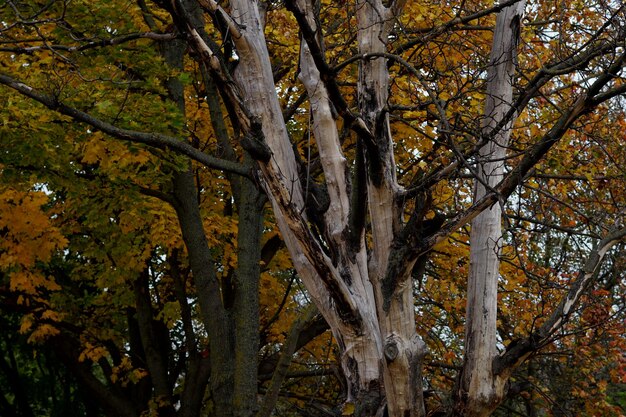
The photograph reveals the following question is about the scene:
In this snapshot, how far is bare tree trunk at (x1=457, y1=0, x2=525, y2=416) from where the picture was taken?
5.97 meters

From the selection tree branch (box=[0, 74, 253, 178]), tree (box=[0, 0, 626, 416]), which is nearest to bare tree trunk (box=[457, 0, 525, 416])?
tree (box=[0, 0, 626, 416])

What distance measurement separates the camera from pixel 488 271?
6074 millimetres

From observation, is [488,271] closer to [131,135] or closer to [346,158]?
[346,158]

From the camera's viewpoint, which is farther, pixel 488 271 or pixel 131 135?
pixel 131 135

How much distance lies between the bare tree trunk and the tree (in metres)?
0.02

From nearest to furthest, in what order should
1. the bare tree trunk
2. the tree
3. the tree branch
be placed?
the tree < the bare tree trunk < the tree branch

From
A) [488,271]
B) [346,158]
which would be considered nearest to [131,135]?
[346,158]

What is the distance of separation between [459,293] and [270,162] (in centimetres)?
740

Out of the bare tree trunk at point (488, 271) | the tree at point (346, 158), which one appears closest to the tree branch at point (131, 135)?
the tree at point (346, 158)

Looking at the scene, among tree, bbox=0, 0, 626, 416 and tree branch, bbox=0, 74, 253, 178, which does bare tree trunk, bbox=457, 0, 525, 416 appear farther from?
tree branch, bbox=0, 74, 253, 178

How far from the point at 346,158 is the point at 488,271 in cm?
192

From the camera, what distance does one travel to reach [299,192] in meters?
5.78

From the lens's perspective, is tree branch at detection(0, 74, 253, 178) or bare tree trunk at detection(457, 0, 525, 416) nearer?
bare tree trunk at detection(457, 0, 525, 416)

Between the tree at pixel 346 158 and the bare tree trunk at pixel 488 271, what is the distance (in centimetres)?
2
